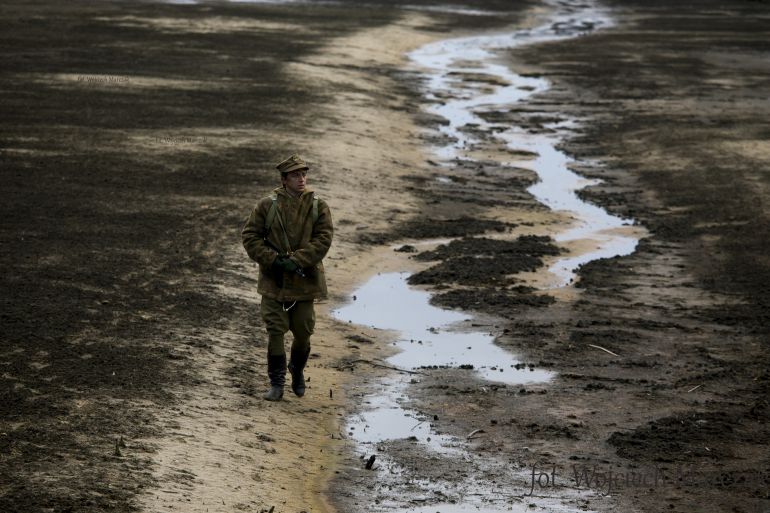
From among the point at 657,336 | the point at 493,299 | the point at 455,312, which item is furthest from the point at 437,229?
the point at 657,336

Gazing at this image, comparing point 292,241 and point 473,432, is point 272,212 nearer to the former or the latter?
point 292,241

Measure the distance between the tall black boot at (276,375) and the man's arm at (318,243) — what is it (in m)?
0.87

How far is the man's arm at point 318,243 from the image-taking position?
1045 centimetres

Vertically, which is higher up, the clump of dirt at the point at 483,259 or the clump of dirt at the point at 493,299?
the clump of dirt at the point at 493,299

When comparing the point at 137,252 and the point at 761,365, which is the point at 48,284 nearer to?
the point at 137,252

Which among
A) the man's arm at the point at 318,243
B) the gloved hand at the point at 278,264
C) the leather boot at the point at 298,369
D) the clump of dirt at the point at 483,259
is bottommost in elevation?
the clump of dirt at the point at 483,259

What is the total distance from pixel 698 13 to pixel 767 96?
34271mm

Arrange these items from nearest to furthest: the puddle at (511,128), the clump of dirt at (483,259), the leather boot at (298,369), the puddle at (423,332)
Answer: the leather boot at (298,369), the puddle at (423,332), the clump of dirt at (483,259), the puddle at (511,128)

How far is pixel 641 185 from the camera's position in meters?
23.0

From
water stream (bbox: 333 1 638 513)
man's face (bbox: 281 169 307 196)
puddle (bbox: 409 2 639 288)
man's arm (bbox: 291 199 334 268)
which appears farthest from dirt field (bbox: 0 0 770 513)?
man's face (bbox: 281 169 307 196)

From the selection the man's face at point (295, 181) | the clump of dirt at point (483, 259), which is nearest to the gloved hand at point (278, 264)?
the man's face at point (295, 181)

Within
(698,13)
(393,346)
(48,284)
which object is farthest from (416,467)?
(698,13)

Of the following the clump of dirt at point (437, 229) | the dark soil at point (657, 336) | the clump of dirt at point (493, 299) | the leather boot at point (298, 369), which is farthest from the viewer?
the clump of dirt at point (437, 229)

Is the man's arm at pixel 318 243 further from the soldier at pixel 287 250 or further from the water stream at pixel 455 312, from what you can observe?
the water stream at pixel 455 312
